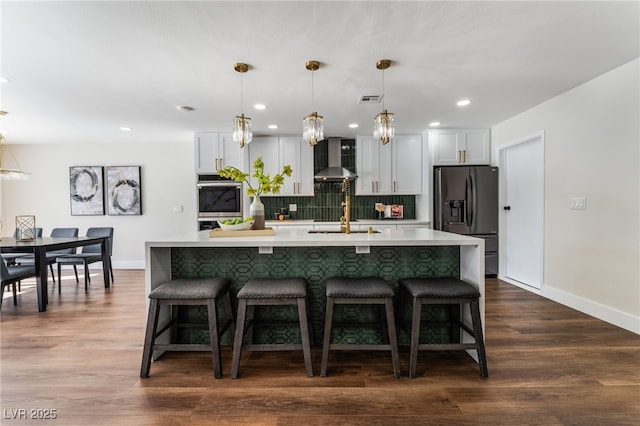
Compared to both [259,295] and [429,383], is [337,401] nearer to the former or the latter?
[429,383]

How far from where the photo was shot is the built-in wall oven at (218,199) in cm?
471

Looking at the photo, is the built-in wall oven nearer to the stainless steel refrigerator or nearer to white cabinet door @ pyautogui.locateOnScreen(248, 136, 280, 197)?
white cabinet door @ pyautogui.locateOnScreen(248, 136, 280, 197)

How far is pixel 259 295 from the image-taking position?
180 centimetres

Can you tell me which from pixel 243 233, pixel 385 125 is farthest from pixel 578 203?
pixel 243 233

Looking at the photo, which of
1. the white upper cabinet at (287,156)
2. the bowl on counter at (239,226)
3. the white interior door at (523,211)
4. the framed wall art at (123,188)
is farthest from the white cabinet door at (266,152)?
the white interior door at (523,211)

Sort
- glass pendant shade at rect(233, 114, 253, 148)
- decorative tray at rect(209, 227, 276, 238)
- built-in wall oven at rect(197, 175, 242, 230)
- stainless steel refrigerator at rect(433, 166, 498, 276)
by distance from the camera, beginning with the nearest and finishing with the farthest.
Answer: decorative tray at rect(209, 227, 276, 238)
glass pendant shade at rect(233, 114, 253, 148)
stainless steel refrigerator at rect(433, 166, 498, 276)
built-in wall oven at rect(197, 175, 242, 230)

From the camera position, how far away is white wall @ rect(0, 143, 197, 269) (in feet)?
18.0

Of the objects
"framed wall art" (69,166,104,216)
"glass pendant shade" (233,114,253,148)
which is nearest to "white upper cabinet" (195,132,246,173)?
"glass pendant shade" (233,114,253,148)

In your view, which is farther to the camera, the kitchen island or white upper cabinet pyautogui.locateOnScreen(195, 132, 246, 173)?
white upper cabinet pyautogui.locateOnScreen(195, 132, 246, 173)

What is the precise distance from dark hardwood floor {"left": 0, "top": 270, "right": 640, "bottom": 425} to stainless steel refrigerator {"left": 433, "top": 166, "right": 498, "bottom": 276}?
6.19 ft

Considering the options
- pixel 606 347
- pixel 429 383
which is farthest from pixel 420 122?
pixel 429 383

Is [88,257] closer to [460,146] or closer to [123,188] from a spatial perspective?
[123,188]

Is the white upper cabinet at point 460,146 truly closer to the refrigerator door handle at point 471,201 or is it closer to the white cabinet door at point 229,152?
the refrigerator door handle at point 471,201

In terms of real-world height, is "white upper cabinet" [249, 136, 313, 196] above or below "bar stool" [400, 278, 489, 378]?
above
